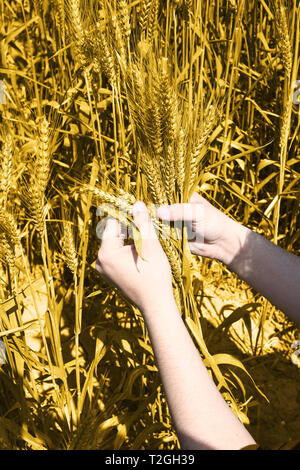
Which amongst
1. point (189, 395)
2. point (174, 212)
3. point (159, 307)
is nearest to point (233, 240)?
point (174, 212)

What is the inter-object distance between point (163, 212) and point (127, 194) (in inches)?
3.6

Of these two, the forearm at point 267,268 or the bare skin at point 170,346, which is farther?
the forearm at point 267,268

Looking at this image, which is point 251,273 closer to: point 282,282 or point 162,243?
point 282,282

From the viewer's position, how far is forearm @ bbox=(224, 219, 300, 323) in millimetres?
1058

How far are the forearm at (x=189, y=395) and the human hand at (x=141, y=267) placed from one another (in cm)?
5

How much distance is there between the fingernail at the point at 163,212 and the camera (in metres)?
0.94

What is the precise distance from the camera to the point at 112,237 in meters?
1.00

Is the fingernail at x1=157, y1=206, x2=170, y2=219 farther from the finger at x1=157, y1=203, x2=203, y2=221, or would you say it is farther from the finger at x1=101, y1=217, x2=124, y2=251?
the finger at x1=101, y1=217, x2=124, y2=251

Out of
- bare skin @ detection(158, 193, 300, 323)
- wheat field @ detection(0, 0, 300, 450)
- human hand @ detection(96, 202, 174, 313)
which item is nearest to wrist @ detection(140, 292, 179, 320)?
human hand @ detection(96, 202, 174, 313)

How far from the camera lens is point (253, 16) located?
1819 millimetres

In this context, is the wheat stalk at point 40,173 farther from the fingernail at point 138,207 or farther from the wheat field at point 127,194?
the fingernail at point 138,207

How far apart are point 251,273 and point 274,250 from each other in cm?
8

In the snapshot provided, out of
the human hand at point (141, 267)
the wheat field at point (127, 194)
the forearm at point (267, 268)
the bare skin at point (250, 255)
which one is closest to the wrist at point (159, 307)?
the human hand at point (141, 267)
